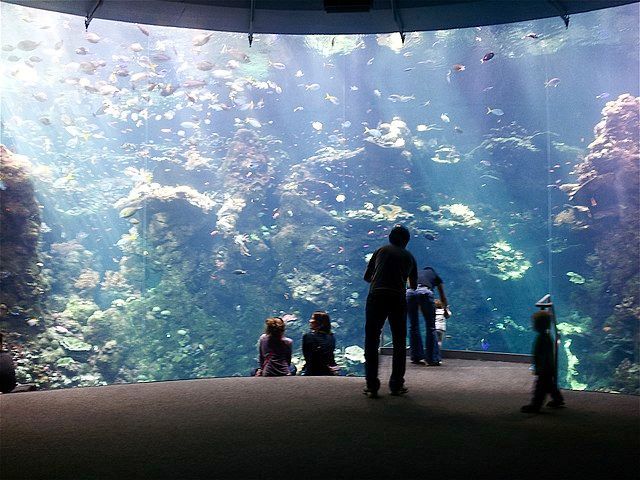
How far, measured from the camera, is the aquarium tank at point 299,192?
58.7ft

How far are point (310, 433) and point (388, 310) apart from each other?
5.31 feet

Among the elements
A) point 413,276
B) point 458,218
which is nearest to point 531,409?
point 413,276

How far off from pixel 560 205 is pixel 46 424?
2668cm

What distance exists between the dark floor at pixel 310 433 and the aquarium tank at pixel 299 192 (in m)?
10.4

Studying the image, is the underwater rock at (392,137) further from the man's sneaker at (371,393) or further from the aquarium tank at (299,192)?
the man's sneaker at (371,393)

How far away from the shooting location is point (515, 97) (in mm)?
32531

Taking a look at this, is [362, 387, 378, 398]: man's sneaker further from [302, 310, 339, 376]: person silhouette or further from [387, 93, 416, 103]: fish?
[387, 93, 416, 103]: fish

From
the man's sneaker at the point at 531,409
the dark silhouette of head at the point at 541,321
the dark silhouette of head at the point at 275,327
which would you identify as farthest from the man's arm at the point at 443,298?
the man's sneaker at the point at 531,409

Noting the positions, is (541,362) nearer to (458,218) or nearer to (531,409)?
(531,409)

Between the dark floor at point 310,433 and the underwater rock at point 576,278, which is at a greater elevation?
the underwater rock at point 576,278

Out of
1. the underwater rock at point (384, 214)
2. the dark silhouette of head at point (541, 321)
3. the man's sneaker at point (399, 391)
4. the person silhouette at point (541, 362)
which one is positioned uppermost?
the underwater rock at point (384, 214)

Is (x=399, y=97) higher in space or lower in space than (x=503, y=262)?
higher

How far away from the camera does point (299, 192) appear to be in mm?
22656

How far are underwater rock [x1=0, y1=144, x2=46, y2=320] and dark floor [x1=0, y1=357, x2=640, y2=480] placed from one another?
33.9 ft
